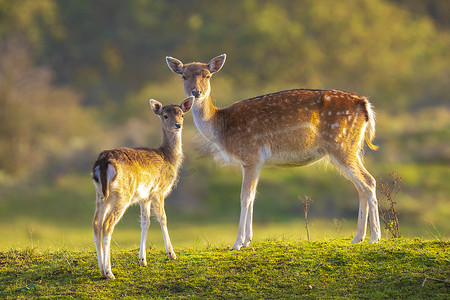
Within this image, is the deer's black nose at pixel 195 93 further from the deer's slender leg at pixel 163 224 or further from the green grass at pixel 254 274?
the green grass at pixel 254 274

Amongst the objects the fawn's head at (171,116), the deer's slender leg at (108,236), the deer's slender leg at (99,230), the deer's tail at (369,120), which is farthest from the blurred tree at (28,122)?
the deer's slender leg at (108,236)

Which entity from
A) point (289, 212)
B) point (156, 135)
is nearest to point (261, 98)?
point (289, 212)

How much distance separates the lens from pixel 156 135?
31.5 meters

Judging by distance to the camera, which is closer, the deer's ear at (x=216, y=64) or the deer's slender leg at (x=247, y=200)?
the deer's slender leg at (x=247, y=200)

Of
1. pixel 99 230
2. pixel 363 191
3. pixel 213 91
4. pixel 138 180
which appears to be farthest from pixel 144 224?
pixel 213 91

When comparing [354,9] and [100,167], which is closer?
[100,167]

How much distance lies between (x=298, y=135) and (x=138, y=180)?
9.79 feet

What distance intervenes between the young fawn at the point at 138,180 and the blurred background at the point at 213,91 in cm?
146

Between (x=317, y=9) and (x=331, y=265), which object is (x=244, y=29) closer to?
(x=317, y=9)

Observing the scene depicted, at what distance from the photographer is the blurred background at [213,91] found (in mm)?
25406

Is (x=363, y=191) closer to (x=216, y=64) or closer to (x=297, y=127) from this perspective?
(x=297, y=127)

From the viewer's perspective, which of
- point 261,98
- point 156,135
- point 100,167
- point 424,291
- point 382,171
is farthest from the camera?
point 156,135

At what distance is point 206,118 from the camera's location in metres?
11.3

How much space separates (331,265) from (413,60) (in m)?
53.2
